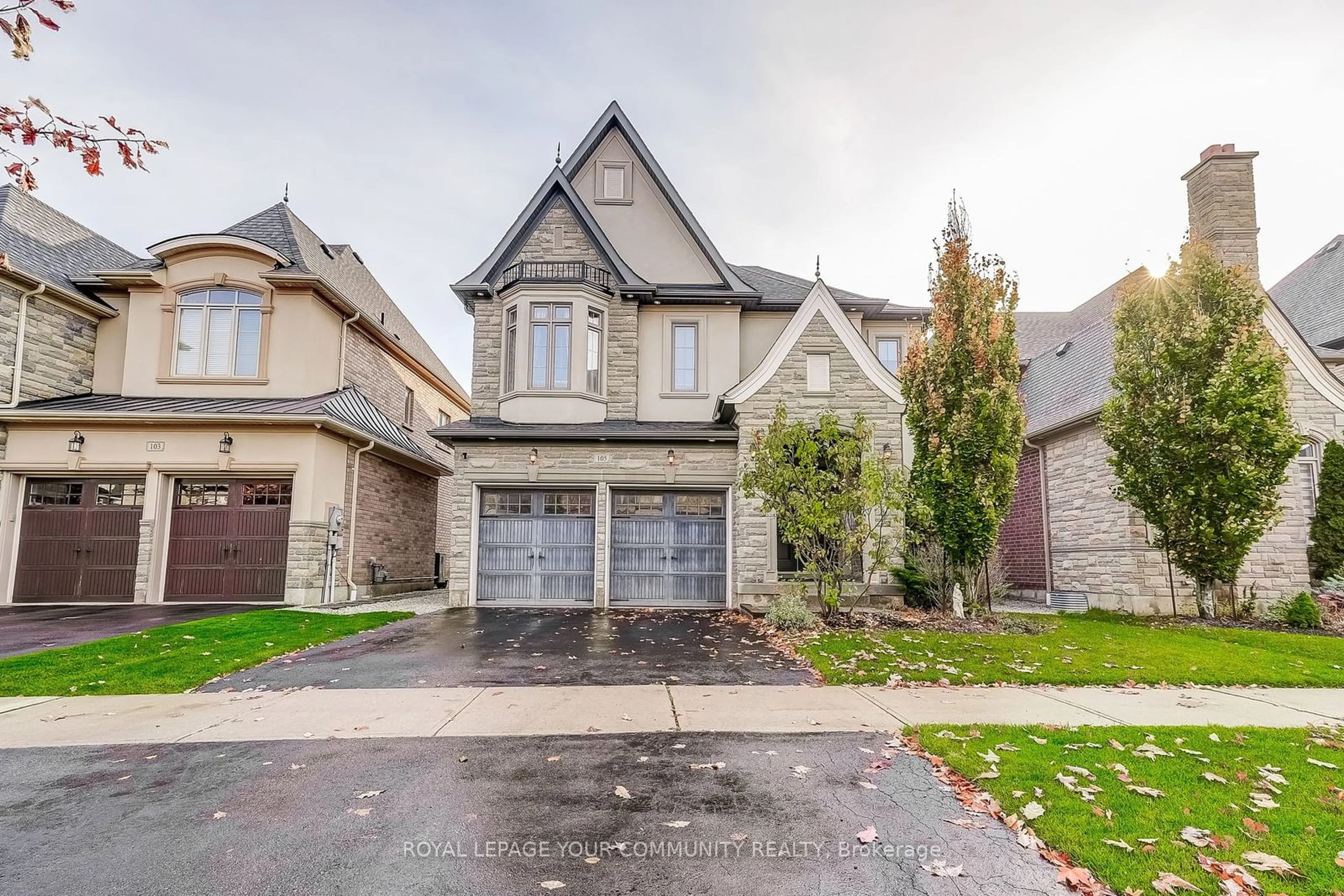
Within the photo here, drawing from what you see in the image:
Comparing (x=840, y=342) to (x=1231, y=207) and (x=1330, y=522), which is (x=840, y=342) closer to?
(x=1231, y=207)

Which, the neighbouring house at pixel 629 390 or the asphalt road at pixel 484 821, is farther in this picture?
the neighbouring house at pixel 629 390

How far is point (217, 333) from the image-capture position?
15.1 m

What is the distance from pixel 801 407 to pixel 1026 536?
7.04m

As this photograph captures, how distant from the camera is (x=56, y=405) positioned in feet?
45.7

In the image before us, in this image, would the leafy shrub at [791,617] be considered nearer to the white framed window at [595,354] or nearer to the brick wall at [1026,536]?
the white framed window at [595,354]

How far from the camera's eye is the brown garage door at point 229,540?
13898mm

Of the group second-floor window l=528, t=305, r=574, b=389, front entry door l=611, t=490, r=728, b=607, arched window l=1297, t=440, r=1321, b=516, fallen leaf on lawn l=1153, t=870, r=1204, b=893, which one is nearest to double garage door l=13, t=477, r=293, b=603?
second-floor window l=528, t=305, r=574, b=389

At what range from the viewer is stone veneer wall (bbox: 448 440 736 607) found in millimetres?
13969

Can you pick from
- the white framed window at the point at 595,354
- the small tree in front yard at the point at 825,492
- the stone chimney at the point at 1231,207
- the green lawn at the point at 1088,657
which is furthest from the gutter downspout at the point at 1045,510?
the white framed window at the point at 595,354

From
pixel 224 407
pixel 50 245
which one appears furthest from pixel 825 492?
pixel 50 245

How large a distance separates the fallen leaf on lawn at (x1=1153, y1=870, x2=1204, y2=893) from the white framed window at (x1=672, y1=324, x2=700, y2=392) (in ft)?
43.8

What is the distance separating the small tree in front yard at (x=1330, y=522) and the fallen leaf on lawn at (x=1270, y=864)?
39.3 ft

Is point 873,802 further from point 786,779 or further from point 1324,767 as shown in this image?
point 1324,767

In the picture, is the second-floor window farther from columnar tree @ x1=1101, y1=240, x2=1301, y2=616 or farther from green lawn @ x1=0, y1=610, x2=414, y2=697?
columnar tree @ x1=1101, y1=240, x2=1301, y2=616
